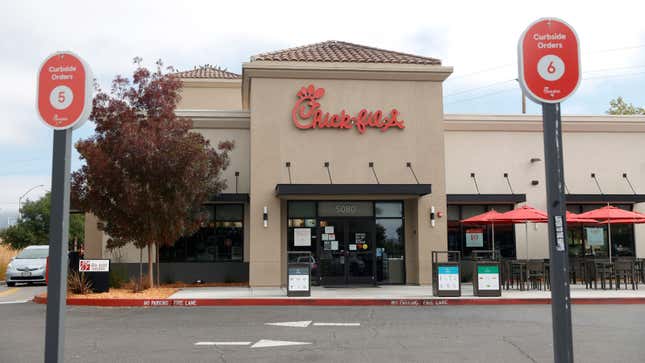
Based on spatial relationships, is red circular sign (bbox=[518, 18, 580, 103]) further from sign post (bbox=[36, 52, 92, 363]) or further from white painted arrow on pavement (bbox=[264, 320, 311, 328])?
white painted arrow on pavement (bbox=[264, 320, 311, 328])

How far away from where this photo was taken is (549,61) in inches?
190

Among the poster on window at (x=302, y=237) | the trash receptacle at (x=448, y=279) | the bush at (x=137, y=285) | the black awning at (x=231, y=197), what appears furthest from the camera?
the black awning at (x=231, y=197)

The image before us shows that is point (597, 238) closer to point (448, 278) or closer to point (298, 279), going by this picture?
point (448, 278)

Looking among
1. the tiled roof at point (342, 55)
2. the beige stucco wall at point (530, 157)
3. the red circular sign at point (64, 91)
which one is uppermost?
the tiled roof at point (342, 55)

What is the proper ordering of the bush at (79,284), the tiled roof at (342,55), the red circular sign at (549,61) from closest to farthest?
the red circular sign at (549,61), the bush at (79,284), the tiled roof at (342,55)

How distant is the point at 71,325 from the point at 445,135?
1556 cm

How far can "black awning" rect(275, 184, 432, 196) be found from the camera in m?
19.9

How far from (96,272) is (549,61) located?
51.9 feet

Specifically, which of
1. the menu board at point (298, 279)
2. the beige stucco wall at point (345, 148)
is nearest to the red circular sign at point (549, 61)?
the menu board at point (298, 279)

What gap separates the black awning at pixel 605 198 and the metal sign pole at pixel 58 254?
21.4m

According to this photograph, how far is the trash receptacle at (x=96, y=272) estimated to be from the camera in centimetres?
1781

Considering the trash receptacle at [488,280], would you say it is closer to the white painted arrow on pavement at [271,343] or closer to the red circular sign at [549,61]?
the white painted arrow on pavement at [271,343]

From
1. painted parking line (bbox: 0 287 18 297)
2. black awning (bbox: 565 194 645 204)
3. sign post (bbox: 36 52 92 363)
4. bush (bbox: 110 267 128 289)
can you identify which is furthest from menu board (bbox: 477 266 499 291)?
painted parking line (bbox: 0 287 18 297)

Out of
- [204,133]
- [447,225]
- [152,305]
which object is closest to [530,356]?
[152,305]
